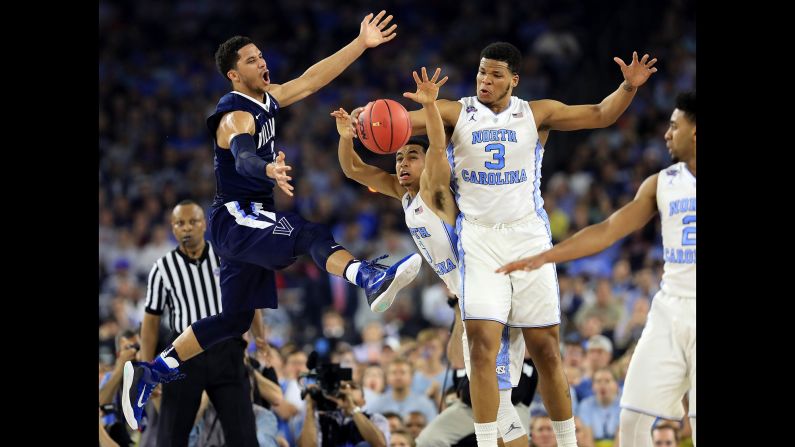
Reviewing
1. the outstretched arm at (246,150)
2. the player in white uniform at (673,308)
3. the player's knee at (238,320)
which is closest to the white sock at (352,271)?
the outstretched arm at (246,150)

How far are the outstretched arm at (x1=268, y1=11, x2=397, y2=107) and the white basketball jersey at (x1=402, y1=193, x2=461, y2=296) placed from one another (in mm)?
927

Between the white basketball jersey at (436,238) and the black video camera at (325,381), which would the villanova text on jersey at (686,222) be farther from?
the black video camera at (325,381)

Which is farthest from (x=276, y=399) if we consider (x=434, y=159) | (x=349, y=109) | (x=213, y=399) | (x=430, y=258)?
(x=349, y=109)

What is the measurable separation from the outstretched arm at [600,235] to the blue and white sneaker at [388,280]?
77 cm

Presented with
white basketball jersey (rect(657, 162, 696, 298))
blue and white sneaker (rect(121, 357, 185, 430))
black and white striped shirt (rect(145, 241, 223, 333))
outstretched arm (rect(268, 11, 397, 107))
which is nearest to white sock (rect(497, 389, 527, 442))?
white basketball jersey (rect(657, 162, 696, 298))

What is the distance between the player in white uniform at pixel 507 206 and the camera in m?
5.55

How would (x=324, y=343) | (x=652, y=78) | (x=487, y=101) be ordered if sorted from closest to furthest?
(x=487, y=101)
(x=324, y=343)
(x=652, y=78)

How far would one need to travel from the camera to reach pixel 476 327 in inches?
214

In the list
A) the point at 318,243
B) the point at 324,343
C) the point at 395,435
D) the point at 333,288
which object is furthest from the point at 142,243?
the point at 318,243

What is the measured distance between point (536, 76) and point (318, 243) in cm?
904

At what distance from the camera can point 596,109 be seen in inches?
231

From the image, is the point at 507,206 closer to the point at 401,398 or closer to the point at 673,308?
the point at 673,308

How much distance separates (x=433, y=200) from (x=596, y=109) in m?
1.01

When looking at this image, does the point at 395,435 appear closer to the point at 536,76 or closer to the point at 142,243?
the point at 142,243
